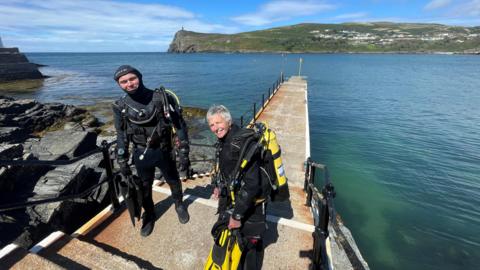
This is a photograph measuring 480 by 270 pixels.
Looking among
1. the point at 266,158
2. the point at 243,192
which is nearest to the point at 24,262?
the point at 243,192

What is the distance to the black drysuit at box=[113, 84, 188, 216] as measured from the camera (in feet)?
13.2

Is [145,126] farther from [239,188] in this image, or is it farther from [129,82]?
[239,188]

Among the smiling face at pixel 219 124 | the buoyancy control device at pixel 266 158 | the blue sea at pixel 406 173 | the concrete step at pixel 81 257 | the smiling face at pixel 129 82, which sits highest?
the smiling face at pixel 129 82

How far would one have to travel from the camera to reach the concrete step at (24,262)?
116 inches

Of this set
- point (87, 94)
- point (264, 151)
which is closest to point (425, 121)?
point (264, 151)

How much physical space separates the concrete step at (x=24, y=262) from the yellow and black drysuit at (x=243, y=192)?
6.76ft

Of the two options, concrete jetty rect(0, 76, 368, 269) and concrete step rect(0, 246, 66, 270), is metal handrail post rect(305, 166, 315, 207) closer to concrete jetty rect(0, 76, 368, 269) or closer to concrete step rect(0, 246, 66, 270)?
concrete jetty rect(0, 76, 368, 269)

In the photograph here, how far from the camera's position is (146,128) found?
162 inches

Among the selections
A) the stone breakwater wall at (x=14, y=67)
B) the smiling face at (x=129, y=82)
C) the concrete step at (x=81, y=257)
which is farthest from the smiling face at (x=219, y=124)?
the stone breakwater wall at (x=14, y=67)

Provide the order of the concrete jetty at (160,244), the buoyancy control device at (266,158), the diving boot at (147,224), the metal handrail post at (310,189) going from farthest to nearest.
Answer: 1. the metal handrail post at (310,189)
2. the diving boot at (147,224)
3. the concrete jetty at (160,244)
4. the buoyancy control device at (266,158)

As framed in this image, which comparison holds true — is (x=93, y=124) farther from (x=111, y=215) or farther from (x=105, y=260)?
(x=105, y=260)

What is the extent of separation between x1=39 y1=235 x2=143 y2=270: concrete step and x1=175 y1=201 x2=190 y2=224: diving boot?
1.38 meters

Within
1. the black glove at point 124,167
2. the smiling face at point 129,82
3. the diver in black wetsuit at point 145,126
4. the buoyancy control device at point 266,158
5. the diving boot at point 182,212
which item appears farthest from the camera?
the diving boot at point 182,212

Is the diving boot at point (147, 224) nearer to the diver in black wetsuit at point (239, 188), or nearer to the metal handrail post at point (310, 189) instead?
the diver in black wetsuit at point (239, 188)
